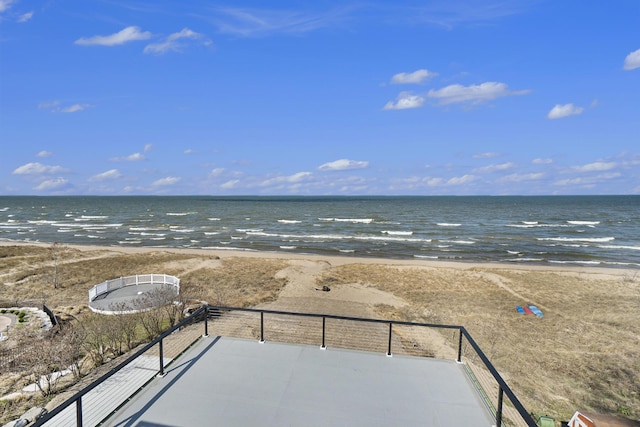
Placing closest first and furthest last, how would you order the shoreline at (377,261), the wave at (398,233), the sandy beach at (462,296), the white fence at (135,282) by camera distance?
the sandy beach at (462,296)
the white fence at (135,282)
the shoreline at (377,261)
the wave at (398,233)


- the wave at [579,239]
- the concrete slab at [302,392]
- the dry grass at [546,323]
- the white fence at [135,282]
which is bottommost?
the dry grass at [546,323]

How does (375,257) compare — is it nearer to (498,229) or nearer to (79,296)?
(79,296)

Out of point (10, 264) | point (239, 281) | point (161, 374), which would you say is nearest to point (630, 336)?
point (161, 374)

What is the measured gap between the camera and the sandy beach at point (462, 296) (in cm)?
1063

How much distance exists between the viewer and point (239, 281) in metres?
22.4

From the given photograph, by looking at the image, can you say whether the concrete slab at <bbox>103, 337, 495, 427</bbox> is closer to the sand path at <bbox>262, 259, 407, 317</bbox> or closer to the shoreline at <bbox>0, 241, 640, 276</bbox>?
the sand path at <bbox>262, 259, 407, 317</bbox>

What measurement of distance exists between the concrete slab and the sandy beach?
487cm

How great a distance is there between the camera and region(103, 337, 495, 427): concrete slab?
17.0ft

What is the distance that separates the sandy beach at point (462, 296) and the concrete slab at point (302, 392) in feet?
16.0

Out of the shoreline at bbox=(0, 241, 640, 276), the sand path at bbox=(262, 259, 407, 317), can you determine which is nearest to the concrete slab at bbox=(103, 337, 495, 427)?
the sand path at bbox=(262, 259, 407, 317)

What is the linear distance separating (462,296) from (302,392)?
51.7 ft

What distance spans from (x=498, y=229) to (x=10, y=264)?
183 ft

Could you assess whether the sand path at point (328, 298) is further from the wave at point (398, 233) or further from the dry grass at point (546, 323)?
the wave at point (398, 233)

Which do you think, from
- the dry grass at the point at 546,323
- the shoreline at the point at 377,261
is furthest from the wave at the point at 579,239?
the dry grass at the point at 546,323
